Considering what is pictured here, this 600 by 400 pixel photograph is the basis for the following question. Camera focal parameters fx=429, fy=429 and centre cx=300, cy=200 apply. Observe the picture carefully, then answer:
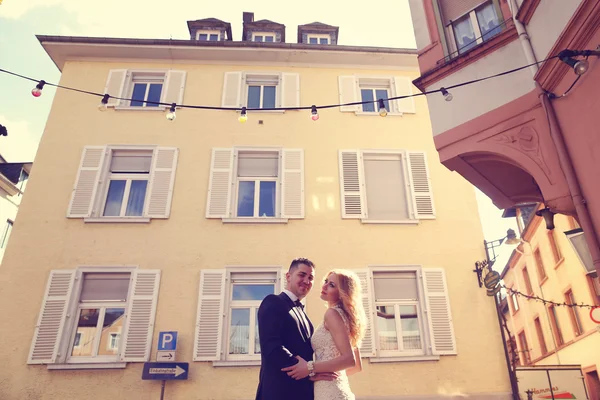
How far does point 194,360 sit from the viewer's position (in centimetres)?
828

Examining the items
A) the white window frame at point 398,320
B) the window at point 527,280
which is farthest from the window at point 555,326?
A: the white window frame at point 398,320

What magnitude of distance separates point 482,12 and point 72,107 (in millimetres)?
9858

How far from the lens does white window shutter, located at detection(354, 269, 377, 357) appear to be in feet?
27.9

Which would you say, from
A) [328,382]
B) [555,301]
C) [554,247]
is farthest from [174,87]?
[555,301]

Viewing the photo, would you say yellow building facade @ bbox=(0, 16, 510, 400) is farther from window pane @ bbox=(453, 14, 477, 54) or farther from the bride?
the bride

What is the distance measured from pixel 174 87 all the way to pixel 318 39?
4.92 meters

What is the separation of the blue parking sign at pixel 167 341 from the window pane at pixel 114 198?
321cm

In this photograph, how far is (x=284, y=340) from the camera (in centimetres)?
300

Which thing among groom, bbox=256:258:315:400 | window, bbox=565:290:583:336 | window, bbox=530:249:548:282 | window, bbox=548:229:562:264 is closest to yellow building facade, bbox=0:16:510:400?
groom, bbox=256:258:315:400

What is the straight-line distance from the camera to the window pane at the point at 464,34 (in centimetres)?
656

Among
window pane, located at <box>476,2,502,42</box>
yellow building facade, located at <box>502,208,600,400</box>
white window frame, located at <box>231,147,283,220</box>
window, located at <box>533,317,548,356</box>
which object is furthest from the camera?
window, located at <box>533,317,548,356</box>

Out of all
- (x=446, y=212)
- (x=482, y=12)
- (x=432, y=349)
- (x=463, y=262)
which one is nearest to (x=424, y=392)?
(x=432, y=349)

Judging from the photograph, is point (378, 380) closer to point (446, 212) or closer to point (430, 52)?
point (446, 212)

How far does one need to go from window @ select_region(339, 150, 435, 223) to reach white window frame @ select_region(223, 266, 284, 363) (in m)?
2.14
